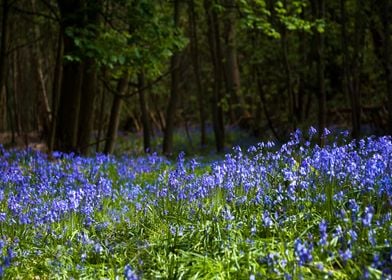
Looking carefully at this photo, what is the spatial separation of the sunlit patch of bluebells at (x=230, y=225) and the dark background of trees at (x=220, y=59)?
14.6ft

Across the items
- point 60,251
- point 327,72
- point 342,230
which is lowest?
point 60,251

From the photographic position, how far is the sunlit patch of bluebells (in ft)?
12.8

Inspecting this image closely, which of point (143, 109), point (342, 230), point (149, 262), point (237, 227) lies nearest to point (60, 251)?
point (149, 262)

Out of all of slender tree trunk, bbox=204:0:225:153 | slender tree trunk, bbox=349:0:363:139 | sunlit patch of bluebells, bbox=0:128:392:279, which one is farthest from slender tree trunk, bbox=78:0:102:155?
sunlit patch of bluebells, bbox=0:128:392:279

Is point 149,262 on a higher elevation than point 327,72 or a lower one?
lower

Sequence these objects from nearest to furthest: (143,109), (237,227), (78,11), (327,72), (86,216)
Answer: (237,227), (86,216), (78,11), (143,109), (327,72)

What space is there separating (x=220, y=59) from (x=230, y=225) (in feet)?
49.4

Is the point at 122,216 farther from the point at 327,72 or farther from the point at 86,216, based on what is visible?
the point at 327,72

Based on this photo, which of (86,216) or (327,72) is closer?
(86,216)

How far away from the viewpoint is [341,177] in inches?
211

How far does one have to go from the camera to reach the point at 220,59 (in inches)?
760

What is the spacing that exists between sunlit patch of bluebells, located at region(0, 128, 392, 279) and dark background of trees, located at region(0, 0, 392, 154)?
4.45 meters

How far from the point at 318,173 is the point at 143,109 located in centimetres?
1203

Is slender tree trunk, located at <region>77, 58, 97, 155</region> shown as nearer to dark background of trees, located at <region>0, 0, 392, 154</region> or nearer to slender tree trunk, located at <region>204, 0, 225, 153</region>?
dark background of trees, located at <region>0, 0, 392, 154</region>
